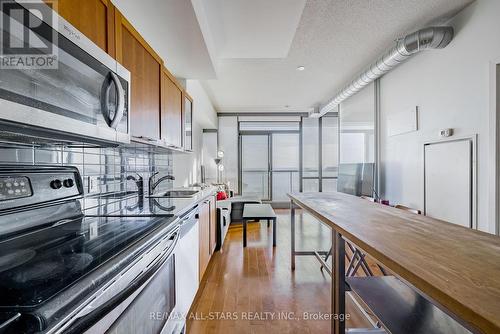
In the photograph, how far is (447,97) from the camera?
2.56 m

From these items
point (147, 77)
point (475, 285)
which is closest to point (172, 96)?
point (147, 77)

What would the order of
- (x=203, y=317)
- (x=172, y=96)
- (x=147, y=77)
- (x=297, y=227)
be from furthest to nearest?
(x=297, y=227) → (x=172, y=96) → (x=203, y=317) → (x=147, y=77)

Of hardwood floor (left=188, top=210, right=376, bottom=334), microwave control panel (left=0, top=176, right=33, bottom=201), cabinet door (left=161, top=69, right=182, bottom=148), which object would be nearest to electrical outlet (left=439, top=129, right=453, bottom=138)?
hardwood floor (left=188, top=210, right=376, bottom=334)

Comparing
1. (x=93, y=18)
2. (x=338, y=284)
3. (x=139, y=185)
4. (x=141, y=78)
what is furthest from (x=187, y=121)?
(x=338, y=284)

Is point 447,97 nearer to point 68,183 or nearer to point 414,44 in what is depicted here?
point 414,44

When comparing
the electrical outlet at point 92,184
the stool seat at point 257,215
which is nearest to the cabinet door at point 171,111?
the electrical outlet at point 92,184

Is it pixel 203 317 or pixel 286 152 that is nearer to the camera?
pixel 203 317

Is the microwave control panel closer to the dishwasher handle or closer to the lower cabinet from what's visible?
the dishwasher handle

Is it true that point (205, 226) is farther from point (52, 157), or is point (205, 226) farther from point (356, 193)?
point (356, 193)

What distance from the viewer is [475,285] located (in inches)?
23.9

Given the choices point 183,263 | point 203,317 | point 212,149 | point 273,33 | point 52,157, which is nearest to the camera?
point 52,157

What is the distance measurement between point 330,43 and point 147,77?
2.35 meters

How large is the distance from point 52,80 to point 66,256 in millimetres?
611

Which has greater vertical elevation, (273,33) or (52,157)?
(273,33)
